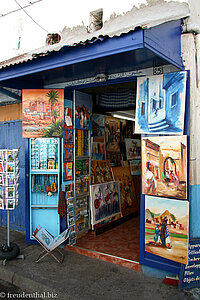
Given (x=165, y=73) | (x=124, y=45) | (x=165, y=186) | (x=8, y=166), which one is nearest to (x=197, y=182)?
(x=165, y=186)

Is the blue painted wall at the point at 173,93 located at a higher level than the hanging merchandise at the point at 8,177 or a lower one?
higher

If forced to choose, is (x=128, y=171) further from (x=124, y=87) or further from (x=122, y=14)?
(x=122, y=14)

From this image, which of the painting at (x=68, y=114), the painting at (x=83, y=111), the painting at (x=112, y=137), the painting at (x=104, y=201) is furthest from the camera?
the painting at (x=112, y=137)

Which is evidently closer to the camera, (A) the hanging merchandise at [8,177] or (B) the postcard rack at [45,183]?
(A) the hanging merchandise at [8,177]

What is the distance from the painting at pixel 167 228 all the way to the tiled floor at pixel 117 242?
729mm

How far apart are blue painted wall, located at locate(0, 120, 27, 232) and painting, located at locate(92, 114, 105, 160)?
1.69 meters

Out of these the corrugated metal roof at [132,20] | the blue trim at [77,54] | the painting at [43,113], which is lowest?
the painting at [43,113]

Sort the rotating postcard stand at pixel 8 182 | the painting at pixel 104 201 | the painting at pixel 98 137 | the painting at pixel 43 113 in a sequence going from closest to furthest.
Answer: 1. the rotating postcard stand at pixel 8 182
2. the painting at pixel 43 113
3. the painting at pixel 104 201
4. the painting at pixel 98 137

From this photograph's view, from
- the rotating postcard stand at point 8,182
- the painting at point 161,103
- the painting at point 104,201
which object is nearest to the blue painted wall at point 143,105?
the painting at point 161,103

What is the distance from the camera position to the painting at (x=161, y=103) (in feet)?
13.1

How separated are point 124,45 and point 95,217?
3.81 m

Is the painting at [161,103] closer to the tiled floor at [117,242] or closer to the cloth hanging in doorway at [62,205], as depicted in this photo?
the cloth hanging in doorway at [62,205]

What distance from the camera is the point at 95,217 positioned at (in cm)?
596

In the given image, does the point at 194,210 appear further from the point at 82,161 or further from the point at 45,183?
the point at 45,183
